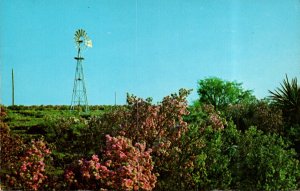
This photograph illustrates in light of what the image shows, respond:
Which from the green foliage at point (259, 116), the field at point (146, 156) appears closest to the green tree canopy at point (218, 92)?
the green foliage at point (259, 116)

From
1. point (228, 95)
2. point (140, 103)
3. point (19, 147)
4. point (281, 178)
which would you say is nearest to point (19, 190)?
point (19, 147)

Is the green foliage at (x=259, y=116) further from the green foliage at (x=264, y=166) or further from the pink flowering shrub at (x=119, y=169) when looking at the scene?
the pink flowering shrub at (x=119, y=169)

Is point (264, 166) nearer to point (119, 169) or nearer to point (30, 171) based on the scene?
point (119, 169)

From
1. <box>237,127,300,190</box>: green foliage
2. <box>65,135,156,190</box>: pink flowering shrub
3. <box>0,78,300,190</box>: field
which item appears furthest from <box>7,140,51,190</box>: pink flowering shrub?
<box>237,127,300,190</box>: green foliage

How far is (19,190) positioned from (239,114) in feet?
19.4

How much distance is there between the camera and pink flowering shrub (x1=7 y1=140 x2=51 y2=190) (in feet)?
23.0

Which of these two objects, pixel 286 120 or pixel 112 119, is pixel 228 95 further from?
pixel 112 119

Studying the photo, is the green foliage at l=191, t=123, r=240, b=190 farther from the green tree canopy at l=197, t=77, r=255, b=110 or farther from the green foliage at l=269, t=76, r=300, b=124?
the green tree canopy at l=197, t=77, r=255, b=110

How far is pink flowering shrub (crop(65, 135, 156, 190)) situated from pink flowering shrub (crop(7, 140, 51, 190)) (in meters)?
0.44

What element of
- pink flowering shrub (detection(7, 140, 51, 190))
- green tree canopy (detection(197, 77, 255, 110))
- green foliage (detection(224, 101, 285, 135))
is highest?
green tree canopy (detection(197, 77, 255, 110))

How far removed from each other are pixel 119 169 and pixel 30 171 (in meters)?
1.51

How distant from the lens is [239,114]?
11.0m

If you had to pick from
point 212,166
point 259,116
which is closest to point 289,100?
point 259,116

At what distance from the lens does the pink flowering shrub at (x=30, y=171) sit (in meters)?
7.00
